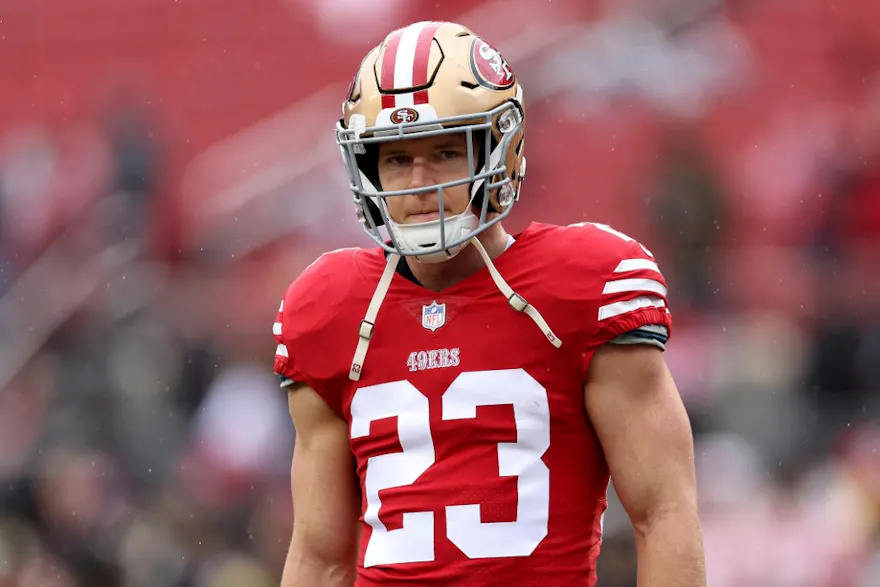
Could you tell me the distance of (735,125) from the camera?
18.3ft

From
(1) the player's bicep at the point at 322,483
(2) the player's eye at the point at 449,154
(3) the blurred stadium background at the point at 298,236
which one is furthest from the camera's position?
(3) the blurred stadium background at the point at 298,236

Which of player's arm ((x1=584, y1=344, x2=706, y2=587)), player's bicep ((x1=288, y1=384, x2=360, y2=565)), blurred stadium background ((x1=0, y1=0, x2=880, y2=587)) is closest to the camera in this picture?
player's arm ((x1=584, y1=344, x2=706, y2=587))

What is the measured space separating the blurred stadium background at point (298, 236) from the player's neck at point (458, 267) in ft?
9.81

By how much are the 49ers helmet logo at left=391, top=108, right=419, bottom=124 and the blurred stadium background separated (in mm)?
3175

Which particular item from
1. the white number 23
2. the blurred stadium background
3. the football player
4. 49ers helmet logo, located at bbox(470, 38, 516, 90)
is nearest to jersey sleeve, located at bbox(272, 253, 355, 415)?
the football player

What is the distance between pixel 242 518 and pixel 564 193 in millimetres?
2019

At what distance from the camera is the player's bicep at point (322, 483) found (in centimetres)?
214

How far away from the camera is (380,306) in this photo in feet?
6.79

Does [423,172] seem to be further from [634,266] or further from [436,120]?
[634,266]

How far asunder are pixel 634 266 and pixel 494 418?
32 cm

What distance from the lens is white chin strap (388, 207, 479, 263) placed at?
1.95 m

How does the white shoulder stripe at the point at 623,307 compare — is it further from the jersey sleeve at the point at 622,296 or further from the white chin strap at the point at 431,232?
the white chin strap at the point at 431,232

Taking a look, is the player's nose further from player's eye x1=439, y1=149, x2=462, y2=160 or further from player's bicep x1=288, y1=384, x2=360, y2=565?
player's bicep x1=288, y1=384, x2=360, y2=565

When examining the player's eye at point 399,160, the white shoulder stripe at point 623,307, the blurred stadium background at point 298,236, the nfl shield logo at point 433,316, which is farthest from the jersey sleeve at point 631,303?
the blurred stadium background at point 298,236
